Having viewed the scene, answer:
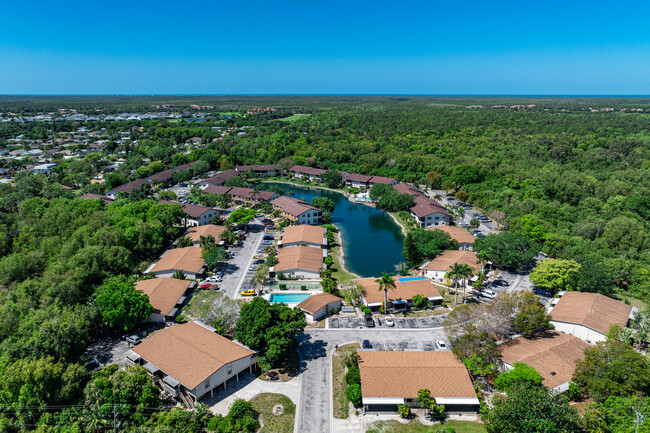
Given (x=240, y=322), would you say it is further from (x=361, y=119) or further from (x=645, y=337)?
(x=361, y=119)

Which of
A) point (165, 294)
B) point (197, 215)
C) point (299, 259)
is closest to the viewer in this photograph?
Answer: point (165, 294)

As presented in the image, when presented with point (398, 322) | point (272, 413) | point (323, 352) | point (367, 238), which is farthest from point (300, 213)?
point (272, 413)

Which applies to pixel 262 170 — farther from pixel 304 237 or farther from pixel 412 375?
pixel 412 375

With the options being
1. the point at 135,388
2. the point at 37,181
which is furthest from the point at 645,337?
the point at 37,181

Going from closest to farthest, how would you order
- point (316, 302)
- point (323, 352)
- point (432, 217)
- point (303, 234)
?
point (323, 352) < point (316, 302) < point (303, 234) < point (432, 217)

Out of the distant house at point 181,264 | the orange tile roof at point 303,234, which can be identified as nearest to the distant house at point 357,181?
the orange tile roof at point 303,234

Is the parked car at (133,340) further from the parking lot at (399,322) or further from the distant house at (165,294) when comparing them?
the parking lot at (399,322)
